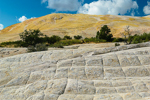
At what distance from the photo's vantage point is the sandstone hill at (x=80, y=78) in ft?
19.2

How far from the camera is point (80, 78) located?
728cm

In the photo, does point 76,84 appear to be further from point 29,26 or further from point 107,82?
point 29,26

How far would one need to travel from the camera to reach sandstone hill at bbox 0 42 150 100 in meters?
5.84

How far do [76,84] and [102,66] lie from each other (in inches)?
96.5

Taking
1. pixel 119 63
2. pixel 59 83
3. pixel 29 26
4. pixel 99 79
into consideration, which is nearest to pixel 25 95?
pixel 59 83

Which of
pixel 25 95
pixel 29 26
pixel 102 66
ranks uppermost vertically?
pixel 29 26

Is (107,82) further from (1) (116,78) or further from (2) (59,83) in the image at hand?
(2) (59,83)

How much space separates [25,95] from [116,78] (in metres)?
4.58

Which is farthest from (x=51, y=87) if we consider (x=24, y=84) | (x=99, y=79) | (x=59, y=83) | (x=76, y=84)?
(x=99, y=79)

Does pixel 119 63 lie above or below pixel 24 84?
above

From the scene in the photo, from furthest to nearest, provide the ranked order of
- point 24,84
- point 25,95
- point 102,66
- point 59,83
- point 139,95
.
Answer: point 102,66 → point 24,84 → point 59,83 → point 25,95 → point 139,95

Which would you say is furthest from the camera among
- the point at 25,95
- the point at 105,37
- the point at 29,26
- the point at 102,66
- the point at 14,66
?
the point at 29,26

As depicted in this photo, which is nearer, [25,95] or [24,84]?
[25,95]

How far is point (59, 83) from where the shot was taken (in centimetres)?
646
